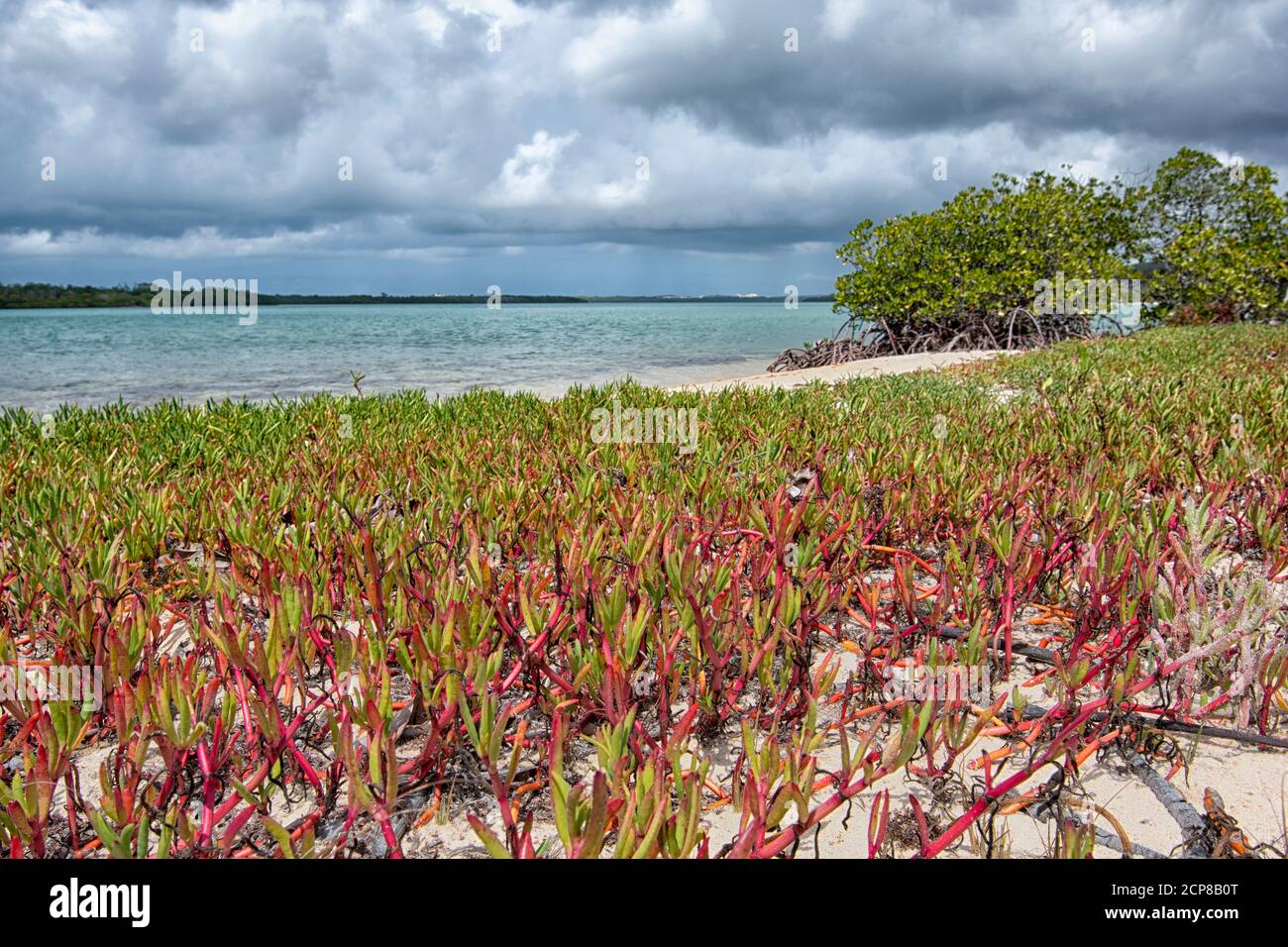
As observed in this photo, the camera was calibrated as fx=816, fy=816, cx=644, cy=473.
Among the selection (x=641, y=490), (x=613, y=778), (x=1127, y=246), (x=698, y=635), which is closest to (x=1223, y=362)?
(x=641, y=490)

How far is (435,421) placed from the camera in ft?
22.1

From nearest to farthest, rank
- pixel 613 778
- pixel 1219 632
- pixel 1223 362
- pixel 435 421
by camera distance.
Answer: pixel 613 778
pixel 1219 632
pixel 435 421
pixel 1223 362

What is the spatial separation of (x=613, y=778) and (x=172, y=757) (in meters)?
0.97

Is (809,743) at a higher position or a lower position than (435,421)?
lower

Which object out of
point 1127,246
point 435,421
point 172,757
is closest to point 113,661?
point 172,757

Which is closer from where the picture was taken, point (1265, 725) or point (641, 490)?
point (1265, 725)

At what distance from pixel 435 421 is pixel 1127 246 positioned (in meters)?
24.4
